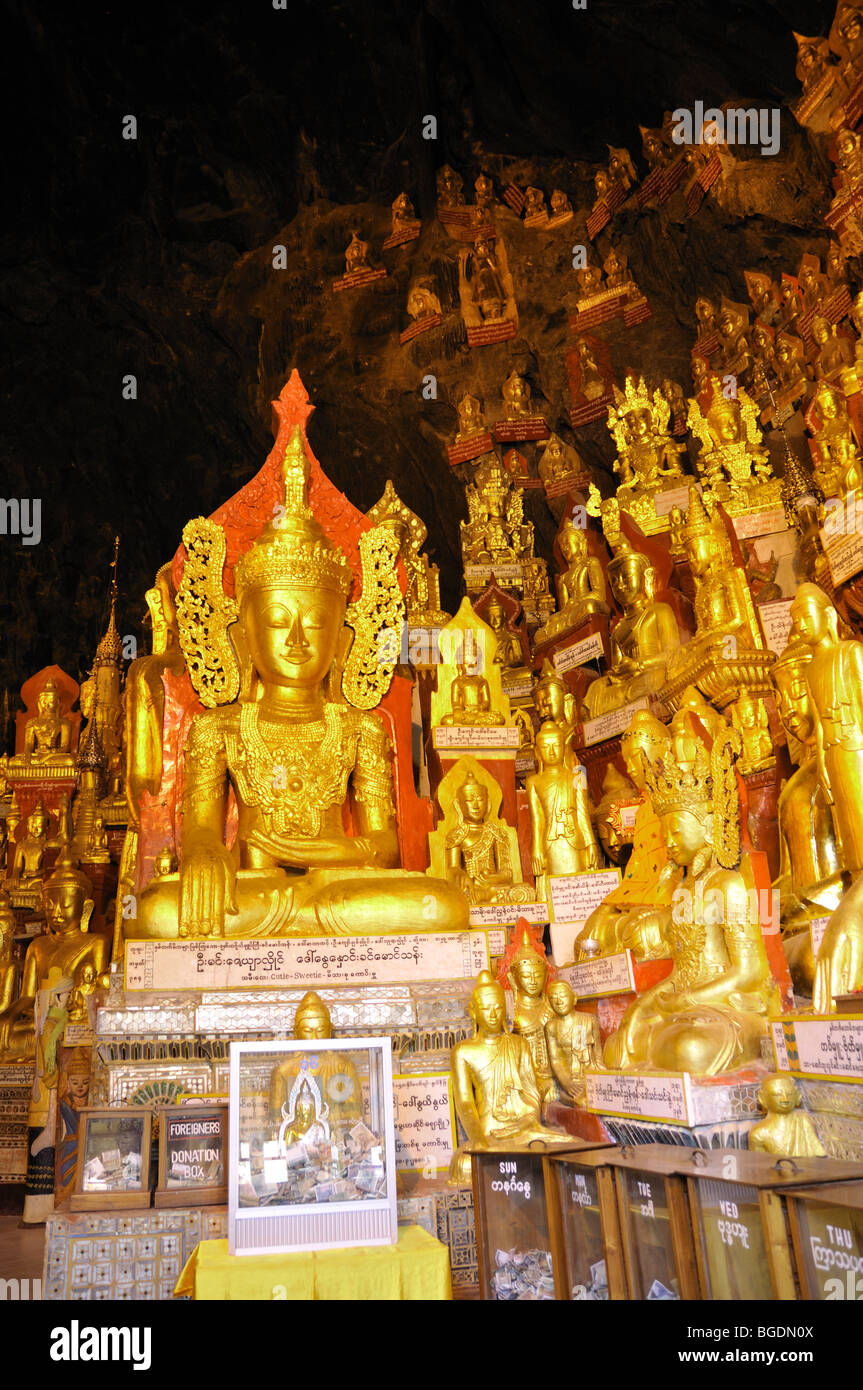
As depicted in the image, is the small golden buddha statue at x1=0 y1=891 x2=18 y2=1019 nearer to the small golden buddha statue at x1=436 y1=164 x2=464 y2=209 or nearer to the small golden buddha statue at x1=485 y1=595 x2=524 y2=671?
the small golden buddha statue at x1=485 y1=595 x2=524 y2=671

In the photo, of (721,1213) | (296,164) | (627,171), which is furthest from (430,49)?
(721,1213)

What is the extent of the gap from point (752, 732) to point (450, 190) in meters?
8.27

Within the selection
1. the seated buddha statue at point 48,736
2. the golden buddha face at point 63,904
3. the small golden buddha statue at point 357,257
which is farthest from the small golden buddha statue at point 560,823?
the small golden buddha statue at point 357,257

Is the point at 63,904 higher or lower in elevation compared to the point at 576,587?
lower

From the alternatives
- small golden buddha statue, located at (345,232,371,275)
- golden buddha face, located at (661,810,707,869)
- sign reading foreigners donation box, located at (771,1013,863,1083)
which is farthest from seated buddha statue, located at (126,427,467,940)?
small golden buddha statue, located at (345,232,371,275)

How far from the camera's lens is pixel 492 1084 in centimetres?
411

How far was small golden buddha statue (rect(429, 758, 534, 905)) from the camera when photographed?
20.4 ft

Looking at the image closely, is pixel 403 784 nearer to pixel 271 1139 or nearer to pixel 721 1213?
pixel 271 1139

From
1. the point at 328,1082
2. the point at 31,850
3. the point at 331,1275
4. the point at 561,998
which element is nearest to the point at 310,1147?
the point at 328,1082

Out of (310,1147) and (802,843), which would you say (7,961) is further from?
(310,1147)

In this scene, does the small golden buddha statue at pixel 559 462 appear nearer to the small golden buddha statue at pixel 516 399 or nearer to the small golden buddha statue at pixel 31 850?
the small golden buddha statue at pixel 516 399

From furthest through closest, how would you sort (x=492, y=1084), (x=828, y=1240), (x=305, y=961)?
(x=305, y=961) < (x=492, y=1084) < (x=828, y=1240)

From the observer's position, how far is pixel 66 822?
1230 cm

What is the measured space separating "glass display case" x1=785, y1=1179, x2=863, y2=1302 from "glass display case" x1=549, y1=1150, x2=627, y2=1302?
1.90 ft
